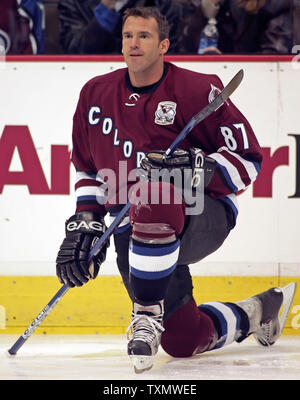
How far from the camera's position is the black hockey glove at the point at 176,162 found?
2.11 m

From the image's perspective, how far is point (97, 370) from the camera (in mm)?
2104

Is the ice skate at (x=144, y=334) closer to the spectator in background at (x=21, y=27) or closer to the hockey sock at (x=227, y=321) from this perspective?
the hockey sock at (x=227, y=321)

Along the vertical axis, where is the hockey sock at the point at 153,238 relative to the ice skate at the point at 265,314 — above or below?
above

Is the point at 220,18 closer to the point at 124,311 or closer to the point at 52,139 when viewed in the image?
the point at 52,139

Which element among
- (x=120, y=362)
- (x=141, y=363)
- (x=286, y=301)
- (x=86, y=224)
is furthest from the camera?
(x=286, y=301)

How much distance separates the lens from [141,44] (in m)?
2.45

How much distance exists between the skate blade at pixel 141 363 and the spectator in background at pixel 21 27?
1479 millimetres

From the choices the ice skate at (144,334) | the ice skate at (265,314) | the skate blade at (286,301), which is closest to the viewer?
the ice skate at (144,334)

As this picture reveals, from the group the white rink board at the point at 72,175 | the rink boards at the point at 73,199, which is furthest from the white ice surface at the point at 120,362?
the white rink board at the point at 72,175

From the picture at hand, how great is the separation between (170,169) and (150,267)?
0.26 meters

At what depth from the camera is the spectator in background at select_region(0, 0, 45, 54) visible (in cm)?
310

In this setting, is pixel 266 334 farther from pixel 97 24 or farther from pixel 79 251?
pixel 97 24

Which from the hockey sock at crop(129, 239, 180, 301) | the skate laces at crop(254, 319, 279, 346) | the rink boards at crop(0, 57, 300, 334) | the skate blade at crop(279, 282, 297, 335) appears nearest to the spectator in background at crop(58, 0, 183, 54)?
the rink boards at crop(0, 57, 300, 334)

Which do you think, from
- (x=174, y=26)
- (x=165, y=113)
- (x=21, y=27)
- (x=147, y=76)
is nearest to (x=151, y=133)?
(x=165, y=113)
